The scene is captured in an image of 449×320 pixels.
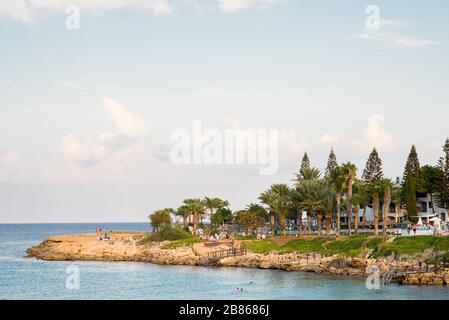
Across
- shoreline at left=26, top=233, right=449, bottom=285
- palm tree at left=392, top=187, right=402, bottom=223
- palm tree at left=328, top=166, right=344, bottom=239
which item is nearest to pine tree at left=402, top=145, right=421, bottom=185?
palm tree at left=392, top=187, right=402, bottom=223

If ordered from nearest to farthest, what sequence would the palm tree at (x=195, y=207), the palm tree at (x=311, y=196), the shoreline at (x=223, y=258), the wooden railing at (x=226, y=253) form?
the shoreline at (x=223, y=258)
the wooden railing at (x=226, y=253)
the palm tree at (x=311, y=196)
the palm tree at (x=195, y=207)

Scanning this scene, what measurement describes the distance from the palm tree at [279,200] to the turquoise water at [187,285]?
57.1 ft

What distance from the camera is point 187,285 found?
62031 mm

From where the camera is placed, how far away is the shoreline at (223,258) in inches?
2357

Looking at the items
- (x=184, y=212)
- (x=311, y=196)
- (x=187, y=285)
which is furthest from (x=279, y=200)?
(x=187, y=285)

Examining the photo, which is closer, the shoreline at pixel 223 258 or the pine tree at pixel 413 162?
the shoreline at pixel 223 258

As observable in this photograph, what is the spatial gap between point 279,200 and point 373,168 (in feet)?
87.1

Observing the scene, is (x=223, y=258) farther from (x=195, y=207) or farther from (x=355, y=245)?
(x=195, y=207)

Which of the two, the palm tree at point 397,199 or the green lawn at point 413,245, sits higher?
the palm tree at point 397,199

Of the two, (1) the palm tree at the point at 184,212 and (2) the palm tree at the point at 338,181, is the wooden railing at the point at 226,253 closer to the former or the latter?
(2) the palm tree at the point at 338,181

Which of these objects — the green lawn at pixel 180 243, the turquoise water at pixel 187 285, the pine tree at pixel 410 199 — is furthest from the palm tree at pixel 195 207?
the pine tree at pixel 410 199

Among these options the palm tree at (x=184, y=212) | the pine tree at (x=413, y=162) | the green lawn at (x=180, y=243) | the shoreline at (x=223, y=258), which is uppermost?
the pine tree at (x=413, y=162)
